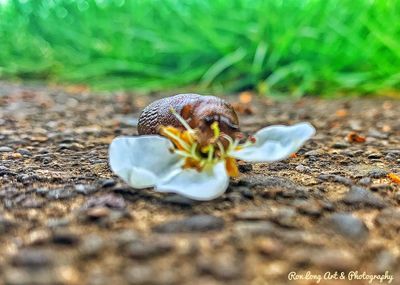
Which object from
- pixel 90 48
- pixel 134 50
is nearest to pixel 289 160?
pixel 134 50

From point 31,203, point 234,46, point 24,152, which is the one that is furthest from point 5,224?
point 234,46

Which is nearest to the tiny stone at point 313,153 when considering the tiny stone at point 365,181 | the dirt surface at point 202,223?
the dirt surface at point 202,223

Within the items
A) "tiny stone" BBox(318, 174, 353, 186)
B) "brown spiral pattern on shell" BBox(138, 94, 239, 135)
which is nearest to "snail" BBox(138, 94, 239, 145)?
"brown spiral pattern on shell" BBox(138, 94, 239, 135)

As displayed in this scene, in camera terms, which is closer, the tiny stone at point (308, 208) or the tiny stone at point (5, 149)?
the tiny stone at point (308, 208)

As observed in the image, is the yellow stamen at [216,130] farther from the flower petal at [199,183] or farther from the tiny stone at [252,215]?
the tiny stone at [252,215]

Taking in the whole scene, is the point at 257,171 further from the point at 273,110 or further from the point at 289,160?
the point at 273,110

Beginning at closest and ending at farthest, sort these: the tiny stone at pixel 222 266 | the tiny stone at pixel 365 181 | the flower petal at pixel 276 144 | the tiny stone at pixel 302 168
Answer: the tiny stone at pixel 222 266 → the flower petal at pixel 276 144 → the tiny stone at pixel 365 181 → the tiny stone at pixel 302 168

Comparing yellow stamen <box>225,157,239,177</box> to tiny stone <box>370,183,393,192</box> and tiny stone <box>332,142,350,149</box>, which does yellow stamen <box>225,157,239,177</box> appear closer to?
tiny stone <box>370,183,393,192</box>
